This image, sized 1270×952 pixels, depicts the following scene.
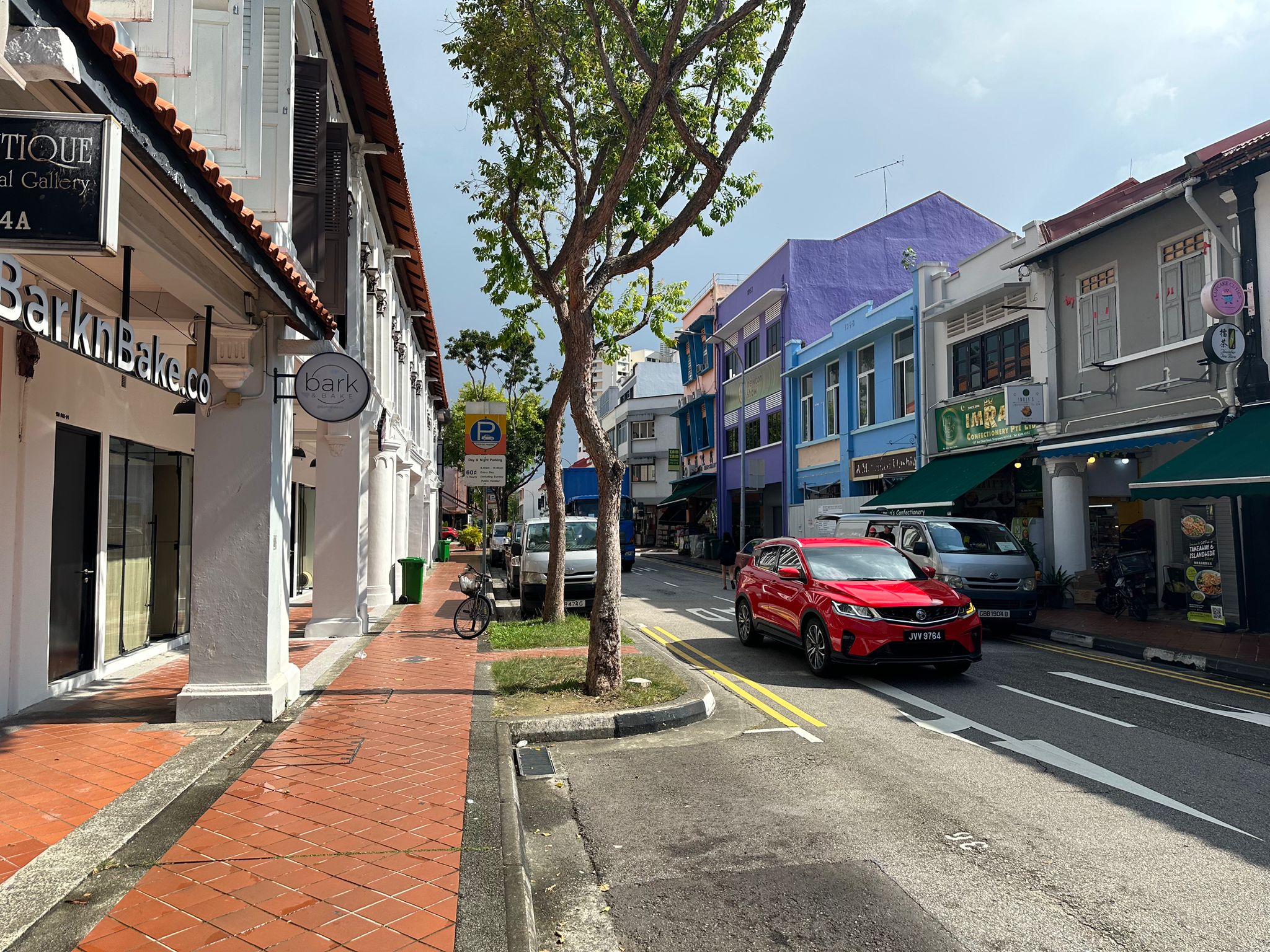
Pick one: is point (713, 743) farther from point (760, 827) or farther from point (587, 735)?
point (760, 827)

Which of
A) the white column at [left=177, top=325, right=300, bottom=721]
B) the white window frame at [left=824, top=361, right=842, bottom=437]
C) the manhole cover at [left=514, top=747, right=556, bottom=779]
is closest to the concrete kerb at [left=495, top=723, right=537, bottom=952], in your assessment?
the manhole cover at [left=514, top=747, right=556, bottom=779]

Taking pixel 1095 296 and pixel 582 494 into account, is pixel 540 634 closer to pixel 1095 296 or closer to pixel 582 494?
pixel 1095 296

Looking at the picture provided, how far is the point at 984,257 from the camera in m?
20.9

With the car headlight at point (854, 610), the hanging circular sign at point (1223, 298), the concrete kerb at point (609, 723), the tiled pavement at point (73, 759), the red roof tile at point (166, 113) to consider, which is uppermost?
the hanging circular sign at point (1223, 298)

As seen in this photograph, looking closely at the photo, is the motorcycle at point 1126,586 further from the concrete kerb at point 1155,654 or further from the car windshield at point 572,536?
the car windshield at point 572,536

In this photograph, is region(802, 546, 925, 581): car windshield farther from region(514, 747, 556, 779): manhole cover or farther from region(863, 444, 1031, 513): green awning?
region(863, 444, 1031, 513): green awning

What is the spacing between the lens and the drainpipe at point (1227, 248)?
13.7 m

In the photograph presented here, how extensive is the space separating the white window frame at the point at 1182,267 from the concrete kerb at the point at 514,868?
13.7m

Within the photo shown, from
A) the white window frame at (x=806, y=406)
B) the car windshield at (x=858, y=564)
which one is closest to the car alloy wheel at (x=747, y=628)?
the car windshield at (x=858, y=564)

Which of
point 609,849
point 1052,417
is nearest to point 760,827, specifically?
point 609,849

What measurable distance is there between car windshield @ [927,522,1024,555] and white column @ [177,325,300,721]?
1077cm

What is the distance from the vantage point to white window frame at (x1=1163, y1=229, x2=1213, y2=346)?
14359mm

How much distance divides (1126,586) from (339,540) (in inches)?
518

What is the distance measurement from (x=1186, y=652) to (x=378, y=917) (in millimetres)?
11370
